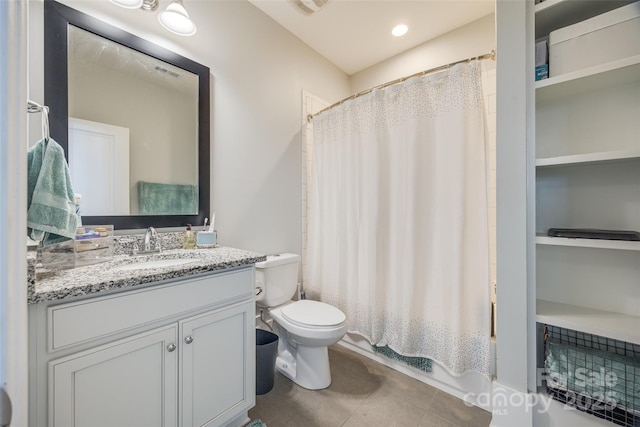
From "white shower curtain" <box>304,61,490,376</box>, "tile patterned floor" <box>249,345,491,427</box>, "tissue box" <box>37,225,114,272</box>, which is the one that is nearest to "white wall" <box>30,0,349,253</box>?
"white shower curtain" <box>304,61,490,376</box>

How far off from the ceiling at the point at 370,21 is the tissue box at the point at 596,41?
98cm

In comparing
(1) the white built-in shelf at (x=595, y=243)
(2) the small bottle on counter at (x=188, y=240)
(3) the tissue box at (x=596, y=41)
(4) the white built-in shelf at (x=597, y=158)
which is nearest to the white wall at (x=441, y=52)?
(3) the tissue box at (x=596, y=41)

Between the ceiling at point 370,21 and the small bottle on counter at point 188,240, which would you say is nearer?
the small bottle on counter at point 188,240

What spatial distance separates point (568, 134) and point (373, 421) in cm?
179

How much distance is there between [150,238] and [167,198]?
9.9 inches

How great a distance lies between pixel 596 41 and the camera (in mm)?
1112

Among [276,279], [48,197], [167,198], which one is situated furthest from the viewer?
[276,279]

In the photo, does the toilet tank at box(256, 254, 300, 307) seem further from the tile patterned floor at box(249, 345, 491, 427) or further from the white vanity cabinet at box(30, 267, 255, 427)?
the tile patterned floor at box(249, 345, 491, 427)

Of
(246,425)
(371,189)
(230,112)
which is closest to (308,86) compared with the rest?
(230,112)

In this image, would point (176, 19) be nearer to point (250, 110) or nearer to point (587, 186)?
point (250, 110)

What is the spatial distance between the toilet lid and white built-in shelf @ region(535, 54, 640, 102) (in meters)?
1.60

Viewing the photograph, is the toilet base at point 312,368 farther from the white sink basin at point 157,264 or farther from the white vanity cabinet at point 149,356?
the white sink basin at point 157,264

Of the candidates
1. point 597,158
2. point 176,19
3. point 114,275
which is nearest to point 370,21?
point 176,19

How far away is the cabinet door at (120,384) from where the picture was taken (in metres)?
0.82
